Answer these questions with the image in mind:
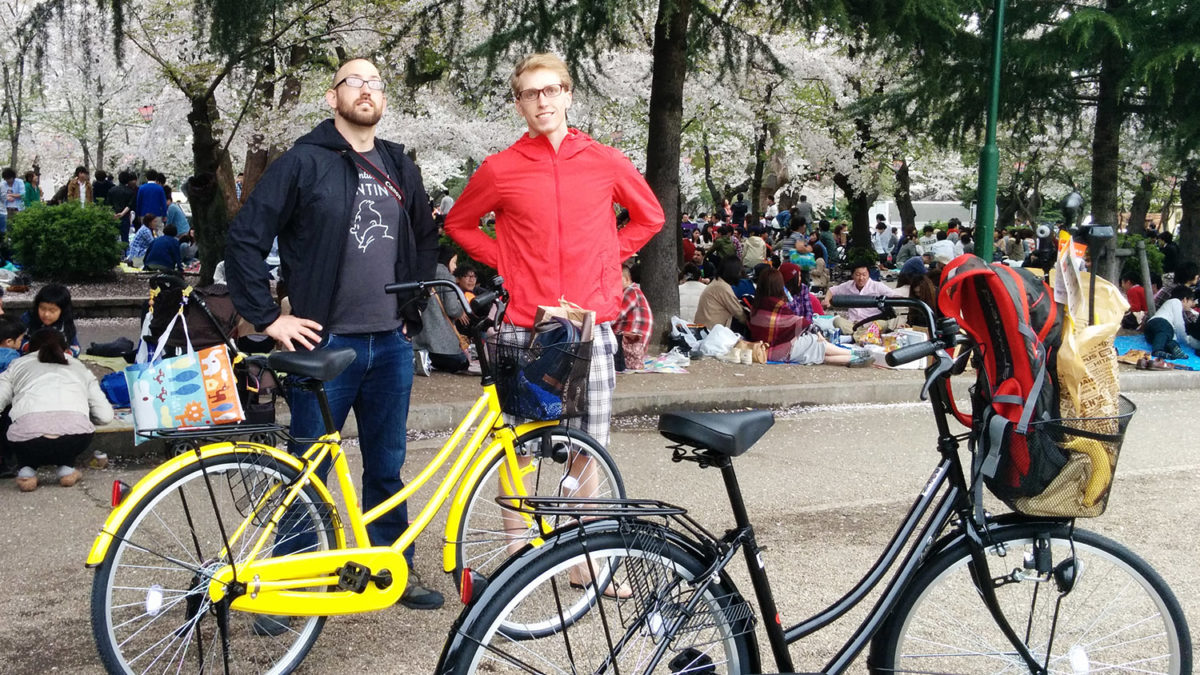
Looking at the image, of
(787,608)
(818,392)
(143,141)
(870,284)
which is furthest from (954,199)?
(787,608)

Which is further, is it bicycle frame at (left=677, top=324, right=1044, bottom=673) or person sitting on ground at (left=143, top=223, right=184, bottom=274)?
person sitting on ground at (left=143, top=223, right=184, bottom=274)

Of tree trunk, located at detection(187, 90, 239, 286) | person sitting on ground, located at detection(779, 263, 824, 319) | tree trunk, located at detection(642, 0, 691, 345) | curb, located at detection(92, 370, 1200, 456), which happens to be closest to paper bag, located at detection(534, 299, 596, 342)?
curb, located at detection(92, 370, 1200, 456)

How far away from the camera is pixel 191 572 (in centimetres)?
356

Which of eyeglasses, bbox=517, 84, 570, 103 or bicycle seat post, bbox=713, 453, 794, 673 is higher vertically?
eyeglasses, bbox=517, 84, 570, 103

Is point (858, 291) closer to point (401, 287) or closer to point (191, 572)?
point (401, 287)

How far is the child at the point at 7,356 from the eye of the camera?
20.3 ft

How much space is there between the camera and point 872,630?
3098mm

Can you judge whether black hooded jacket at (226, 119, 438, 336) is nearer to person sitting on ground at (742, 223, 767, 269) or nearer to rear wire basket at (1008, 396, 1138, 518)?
rear wire basket at (1008, 396, 1138, 518)

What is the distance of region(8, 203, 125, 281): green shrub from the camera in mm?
15594

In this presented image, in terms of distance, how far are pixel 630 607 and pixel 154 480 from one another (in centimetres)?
149

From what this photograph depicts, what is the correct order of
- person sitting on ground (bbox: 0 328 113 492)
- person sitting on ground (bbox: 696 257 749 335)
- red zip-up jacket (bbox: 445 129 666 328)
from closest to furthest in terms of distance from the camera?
red zip-up jacket (bbox: 445 129 666 328) < person sitting on ground (bbox: 0 328 113 492) < person sitting on ground (bbox: 696 257 749 335)

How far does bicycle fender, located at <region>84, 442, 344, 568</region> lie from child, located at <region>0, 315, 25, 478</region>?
3303mm

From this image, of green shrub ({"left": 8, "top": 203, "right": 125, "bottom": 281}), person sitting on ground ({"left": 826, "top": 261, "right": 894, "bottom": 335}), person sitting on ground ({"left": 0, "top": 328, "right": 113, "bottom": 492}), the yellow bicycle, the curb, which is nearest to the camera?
the yellow bicycle

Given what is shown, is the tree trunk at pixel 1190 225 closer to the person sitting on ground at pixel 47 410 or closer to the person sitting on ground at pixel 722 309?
the person sitting on ground at pixel 722 309
